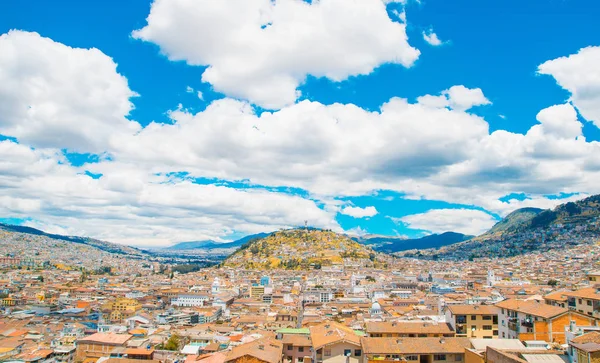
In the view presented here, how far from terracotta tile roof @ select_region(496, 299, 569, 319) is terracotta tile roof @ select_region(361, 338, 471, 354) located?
460 cm

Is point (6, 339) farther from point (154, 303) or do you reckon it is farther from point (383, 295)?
point (383, 295)

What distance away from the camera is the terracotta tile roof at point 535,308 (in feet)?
83.6

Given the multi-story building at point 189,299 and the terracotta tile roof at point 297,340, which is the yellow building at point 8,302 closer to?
the multi-story building at point 189,299

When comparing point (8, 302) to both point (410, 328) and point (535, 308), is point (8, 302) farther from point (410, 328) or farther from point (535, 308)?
point (535, 308)

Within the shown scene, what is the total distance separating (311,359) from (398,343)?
10.6 m

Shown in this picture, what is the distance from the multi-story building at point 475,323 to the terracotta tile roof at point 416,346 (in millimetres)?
6164

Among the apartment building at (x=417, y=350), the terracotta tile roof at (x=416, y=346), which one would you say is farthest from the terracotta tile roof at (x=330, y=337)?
the apartment building at (x=417, y=350)

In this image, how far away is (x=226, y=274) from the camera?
15750 centimetres

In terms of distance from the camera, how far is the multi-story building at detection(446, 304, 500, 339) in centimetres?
3142

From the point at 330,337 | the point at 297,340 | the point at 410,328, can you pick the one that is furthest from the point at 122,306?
the point at 410,328

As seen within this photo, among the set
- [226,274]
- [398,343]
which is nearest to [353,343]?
[398,343]

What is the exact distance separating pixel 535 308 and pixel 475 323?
17.0 ft

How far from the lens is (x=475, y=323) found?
31562 mm

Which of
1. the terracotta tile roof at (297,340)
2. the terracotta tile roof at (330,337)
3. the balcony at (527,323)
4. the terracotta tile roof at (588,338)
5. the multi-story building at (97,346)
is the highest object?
the terracotta tile roof at (588,338)
